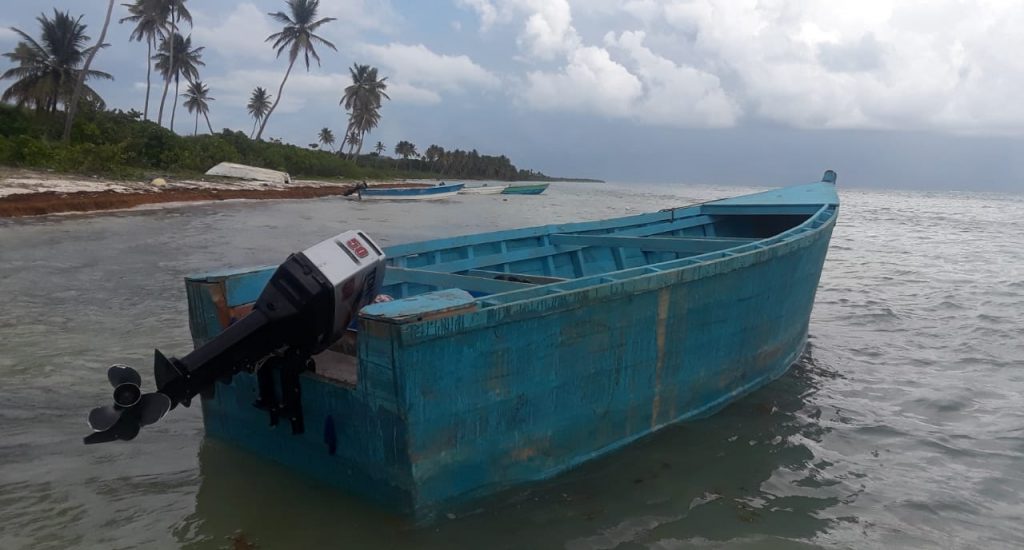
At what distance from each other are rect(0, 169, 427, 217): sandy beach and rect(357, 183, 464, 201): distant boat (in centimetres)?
498

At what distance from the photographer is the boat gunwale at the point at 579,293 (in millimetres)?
2775

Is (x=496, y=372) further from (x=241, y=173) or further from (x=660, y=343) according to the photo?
(x=241, y=173)

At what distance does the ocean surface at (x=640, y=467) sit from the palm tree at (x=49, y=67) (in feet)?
93.2

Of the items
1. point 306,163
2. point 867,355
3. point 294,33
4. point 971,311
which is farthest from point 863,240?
point 306,163

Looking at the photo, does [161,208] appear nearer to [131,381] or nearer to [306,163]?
[131,381]

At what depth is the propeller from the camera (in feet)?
8.55

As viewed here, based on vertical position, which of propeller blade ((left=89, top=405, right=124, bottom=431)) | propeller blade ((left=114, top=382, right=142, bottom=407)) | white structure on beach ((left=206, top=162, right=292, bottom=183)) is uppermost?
white structure on beach ((left=206, top=162, right=292, bottom=183))

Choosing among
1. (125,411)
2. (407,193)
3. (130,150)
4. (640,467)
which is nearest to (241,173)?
(130,150)

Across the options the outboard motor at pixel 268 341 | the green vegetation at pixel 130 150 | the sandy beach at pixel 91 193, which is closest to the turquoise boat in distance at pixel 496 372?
the outboard motor at pixel 268 341

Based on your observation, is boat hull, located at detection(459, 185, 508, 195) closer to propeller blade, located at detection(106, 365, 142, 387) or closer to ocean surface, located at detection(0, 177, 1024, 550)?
ocean surface, located at detection(0, 177, 1024, 550)

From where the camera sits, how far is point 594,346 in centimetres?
353

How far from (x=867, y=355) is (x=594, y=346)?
488cm

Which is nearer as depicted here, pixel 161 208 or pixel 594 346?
pixel 594 346

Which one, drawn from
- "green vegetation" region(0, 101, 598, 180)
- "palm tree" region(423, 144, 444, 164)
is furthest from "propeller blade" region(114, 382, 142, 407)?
"palm tree" region(423, 144, 444, 164)
